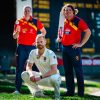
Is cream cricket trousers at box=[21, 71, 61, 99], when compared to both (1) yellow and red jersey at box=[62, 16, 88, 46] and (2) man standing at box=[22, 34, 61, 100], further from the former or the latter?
(1) yellow and red jersey at box=[62, 16, 88, 46]

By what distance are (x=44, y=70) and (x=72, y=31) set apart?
3.98 feet

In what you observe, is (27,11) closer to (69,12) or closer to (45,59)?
(69,12)

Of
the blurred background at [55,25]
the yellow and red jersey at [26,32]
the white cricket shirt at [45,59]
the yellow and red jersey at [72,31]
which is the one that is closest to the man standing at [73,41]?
the yellow and red jersey at [72,31]

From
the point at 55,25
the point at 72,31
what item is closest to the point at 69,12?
the point at 72,31

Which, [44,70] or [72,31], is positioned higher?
[72,31]

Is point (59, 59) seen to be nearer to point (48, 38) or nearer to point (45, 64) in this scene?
point (48, 38)

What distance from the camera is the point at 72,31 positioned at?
7824 millimetres

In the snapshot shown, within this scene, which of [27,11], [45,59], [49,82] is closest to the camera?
[49,82]

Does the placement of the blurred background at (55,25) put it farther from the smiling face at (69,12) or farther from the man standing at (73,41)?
the smiling face at (69,12)

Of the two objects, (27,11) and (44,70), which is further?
(27,11)

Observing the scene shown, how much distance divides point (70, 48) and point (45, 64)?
3.31ft

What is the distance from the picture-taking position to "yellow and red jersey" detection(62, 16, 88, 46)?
7758mm

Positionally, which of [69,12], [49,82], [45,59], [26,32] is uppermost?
[69,12]

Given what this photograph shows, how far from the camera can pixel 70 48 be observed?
7797 mm
